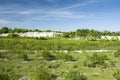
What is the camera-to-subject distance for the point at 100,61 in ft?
81.9

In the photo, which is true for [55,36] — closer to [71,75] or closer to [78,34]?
[78,34]

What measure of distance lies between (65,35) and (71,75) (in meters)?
88.8

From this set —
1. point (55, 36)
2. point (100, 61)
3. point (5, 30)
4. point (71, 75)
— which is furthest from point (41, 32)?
point (71, 75)

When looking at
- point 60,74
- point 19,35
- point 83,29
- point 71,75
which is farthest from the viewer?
point 83,29

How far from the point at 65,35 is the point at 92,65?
81.1 m

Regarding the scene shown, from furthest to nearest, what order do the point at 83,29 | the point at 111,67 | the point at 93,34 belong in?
the point at 83,29 < the point at 93,34 < the point at 111,67

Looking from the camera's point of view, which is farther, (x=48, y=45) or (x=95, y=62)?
(x=48, y=45)

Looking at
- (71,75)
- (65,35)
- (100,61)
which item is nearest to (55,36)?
(65,35)

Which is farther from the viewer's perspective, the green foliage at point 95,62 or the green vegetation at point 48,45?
the green vegetation at point 48,45

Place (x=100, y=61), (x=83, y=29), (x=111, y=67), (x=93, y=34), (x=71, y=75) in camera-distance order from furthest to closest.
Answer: (x=83, y=29) → (x=93, y=34) → (x=100, y=61) → (x=111, y=67) → (x=71, y=75)

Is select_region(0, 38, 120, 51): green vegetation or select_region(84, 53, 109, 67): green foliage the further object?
select_region(0, 38, 120, 51): green vegetation

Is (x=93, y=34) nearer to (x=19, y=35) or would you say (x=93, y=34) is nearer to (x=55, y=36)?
(x=55, y=36)

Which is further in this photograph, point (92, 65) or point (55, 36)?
point (55, 36)

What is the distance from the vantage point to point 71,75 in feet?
52.4
